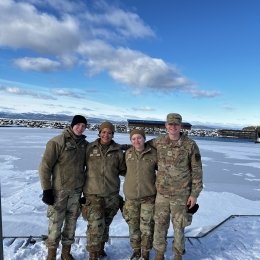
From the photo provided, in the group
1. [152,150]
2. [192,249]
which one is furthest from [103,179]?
[192,249]

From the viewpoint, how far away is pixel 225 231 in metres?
5.08

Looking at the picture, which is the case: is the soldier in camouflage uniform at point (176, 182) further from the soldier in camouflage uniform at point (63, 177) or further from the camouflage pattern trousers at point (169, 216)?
the soldier in camouflage uniform at point (63, 177)

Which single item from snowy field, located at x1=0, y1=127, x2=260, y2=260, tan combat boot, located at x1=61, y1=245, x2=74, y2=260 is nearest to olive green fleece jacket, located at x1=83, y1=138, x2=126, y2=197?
tan combat boot, located at x1=61, y1=245, x2=74, y2=260

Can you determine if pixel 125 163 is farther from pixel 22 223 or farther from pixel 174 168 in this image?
pixel 22 223

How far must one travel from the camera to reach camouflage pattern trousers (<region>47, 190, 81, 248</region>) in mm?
3760

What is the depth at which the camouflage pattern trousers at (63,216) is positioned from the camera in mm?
3760

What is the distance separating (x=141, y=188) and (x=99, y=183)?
0.50 meters

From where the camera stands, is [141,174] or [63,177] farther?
[141,174]

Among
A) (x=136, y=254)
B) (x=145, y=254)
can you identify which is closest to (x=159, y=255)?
(x=145, y=254)

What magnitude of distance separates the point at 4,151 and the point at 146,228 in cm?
1171

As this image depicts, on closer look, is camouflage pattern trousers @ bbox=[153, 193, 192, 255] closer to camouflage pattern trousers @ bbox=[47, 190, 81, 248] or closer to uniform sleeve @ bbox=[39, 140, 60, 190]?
camouflage pattern trousers @ bbox=[47, 190, 81, 248]

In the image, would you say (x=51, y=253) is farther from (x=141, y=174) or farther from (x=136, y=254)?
(x=141, y=174)

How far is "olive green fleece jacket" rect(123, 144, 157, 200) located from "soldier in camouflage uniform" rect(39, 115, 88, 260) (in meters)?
0.58

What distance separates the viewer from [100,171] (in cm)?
385
